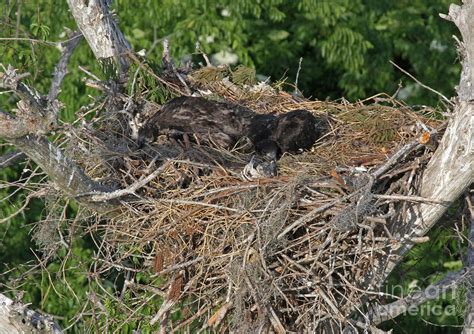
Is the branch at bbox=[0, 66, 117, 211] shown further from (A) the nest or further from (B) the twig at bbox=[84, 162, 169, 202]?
(A) the nest

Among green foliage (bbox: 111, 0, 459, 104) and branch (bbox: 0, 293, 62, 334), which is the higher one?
branch (bbox: 0, 293, 62, 334)

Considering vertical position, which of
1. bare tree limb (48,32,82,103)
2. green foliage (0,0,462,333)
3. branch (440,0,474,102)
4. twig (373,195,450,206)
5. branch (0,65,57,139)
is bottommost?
green foliage (0,0,462,333)

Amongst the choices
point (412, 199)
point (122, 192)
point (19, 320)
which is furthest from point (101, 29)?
point (412, 199)

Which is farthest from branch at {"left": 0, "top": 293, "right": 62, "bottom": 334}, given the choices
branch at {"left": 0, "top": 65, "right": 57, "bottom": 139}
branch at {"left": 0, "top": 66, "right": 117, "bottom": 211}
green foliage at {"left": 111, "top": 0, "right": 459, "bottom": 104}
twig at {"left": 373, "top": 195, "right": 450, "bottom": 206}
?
green foliage at {"left": 111, "top": 0, "right": 459, "bottom": 104}

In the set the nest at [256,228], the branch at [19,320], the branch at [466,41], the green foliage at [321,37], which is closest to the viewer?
the branch at [466,41]

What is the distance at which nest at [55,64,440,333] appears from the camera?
20.5 feet

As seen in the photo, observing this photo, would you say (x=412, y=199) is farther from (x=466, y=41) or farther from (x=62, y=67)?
(x=62, y=67)

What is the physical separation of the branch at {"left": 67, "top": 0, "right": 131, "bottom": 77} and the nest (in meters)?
1.09

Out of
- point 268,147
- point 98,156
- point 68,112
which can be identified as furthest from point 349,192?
point 68,112

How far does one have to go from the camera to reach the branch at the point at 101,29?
8117 millimetres

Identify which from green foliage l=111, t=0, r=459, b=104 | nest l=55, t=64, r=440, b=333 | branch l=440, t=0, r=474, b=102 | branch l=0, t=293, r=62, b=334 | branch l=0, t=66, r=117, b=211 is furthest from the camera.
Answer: green foliage l=111, t=0, r=459, b=104

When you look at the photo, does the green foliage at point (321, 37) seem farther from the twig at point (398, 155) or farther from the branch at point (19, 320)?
the branch at point (19, 320)

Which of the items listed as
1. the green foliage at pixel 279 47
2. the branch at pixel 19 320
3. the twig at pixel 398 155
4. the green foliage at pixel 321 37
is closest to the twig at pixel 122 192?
the branch at pixel 19 320

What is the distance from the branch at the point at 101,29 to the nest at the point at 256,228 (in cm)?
109
